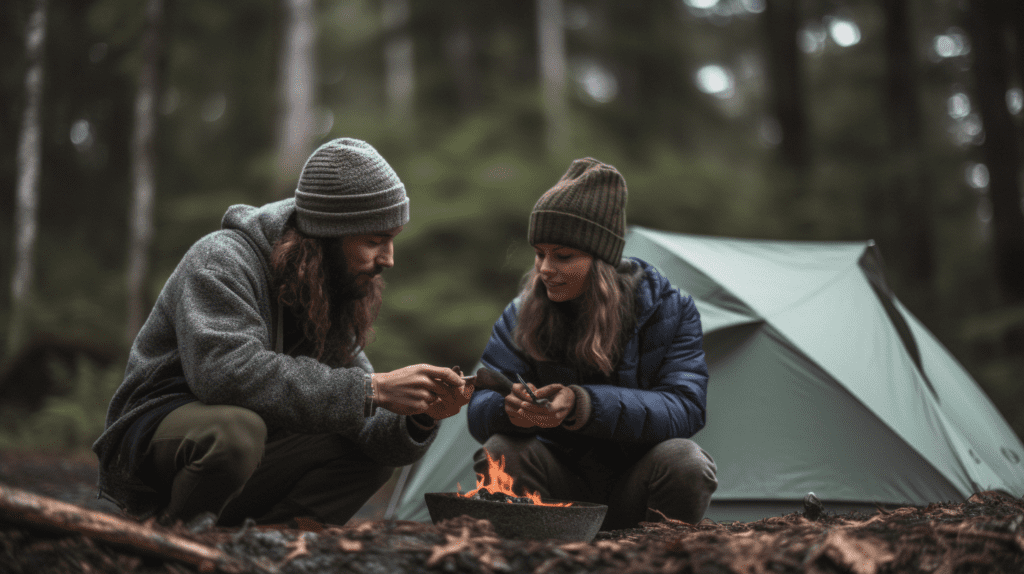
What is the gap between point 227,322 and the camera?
2123 millimetres

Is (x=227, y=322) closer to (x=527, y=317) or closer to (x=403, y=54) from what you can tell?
(x=527, y=317)

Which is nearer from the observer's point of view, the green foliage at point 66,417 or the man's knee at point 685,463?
the man's knee at point 685,463

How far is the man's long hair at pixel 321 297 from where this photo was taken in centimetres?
237

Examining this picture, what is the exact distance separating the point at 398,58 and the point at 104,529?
50.3 feet

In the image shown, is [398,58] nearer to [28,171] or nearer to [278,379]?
[28,171]

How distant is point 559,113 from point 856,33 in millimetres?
7927

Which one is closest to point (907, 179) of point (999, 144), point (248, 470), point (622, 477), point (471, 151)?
point (999, 144)

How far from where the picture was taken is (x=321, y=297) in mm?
2420

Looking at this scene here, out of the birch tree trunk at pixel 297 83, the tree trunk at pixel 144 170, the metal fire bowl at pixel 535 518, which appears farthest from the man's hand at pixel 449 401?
the birch tree trunk at pixel 297 83

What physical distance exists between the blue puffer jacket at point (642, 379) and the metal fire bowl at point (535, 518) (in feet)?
1.43

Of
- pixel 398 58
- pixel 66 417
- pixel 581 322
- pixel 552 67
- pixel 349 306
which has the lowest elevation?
pixel 66 417

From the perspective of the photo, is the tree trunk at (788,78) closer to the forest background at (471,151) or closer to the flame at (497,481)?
the forest background at (471,151)

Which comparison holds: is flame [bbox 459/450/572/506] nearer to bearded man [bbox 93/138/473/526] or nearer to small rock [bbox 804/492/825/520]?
bearded man [bbox 93/138/473/526]

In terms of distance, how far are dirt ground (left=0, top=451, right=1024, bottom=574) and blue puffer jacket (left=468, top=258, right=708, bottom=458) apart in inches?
19.7
